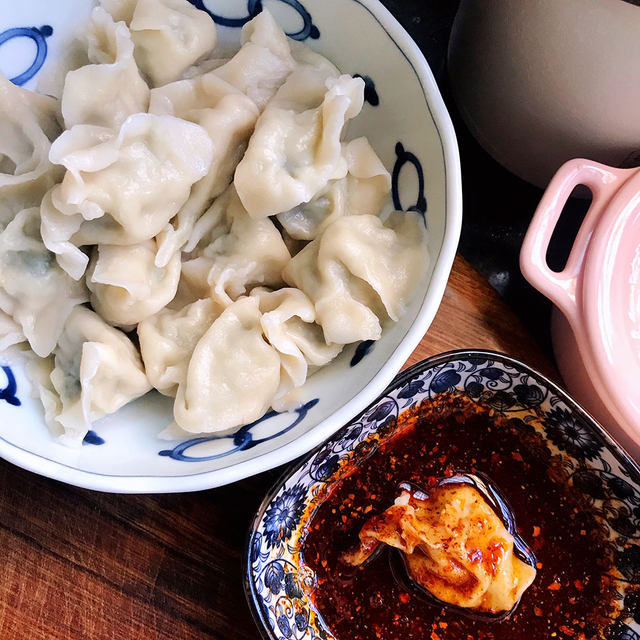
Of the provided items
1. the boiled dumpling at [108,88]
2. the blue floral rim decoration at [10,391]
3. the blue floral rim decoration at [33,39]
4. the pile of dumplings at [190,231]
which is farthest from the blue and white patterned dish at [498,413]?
the blue floral rim decoration at [33,39]

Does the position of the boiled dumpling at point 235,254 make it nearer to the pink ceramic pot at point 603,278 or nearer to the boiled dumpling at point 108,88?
the boiled dumpling at point 108,88

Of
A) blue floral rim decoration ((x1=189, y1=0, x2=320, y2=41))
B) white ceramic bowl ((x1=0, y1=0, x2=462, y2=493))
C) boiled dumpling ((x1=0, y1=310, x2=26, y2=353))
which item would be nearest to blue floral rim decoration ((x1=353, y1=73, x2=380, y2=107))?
white ceramic bowl ((x1=0, y1=0, x2=462, y2=493))

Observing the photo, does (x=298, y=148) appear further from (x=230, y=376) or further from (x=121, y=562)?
(x=121, y=562)

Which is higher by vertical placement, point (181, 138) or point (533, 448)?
point (181, 138)

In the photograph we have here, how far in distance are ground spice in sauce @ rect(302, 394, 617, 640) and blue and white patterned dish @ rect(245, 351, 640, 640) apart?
0.03 meters

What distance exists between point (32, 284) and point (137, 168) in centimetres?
27

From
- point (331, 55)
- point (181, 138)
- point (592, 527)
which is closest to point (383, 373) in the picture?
point (181, 138)

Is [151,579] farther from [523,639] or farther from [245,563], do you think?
[523,639]

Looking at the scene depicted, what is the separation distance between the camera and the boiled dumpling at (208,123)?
1218 mm

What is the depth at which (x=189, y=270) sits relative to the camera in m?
1.28

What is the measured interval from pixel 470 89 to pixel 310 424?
83 centimetres

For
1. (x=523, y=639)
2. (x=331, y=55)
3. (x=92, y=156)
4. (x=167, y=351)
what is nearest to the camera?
(x=92, y=156)

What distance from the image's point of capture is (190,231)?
4.20ft

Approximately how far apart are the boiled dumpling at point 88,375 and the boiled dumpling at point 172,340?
3 centimetres
